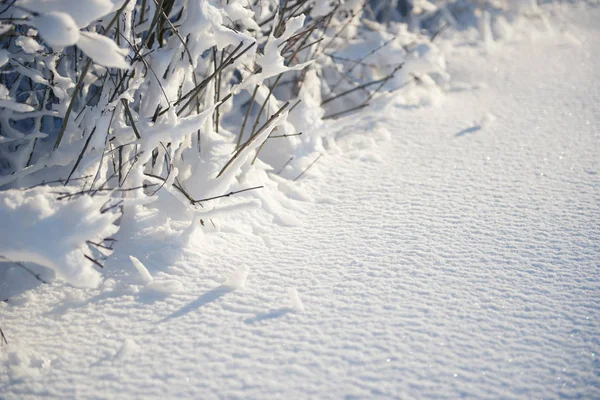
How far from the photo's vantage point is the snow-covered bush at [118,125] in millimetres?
986

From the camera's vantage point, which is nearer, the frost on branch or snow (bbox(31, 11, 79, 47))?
snow (bbox(31, 11, 79, 47))

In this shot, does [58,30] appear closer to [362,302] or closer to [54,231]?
[54,231]

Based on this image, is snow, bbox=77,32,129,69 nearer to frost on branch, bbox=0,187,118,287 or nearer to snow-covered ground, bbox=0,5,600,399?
frost on branch, bbox=0,187,118,287

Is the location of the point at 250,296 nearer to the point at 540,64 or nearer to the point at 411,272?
the point at 411,272

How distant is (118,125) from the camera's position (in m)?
1.30

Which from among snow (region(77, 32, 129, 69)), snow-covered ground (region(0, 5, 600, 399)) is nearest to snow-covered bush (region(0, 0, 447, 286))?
snow (region(77, 32, 129, 69))

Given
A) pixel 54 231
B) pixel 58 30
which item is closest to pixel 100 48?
pixel 58 30

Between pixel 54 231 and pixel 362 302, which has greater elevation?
pixel 54 231

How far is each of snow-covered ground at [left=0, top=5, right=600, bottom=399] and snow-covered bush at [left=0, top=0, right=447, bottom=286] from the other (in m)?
0.16

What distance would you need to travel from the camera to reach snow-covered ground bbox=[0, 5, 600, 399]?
972mm

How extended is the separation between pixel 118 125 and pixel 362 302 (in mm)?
769

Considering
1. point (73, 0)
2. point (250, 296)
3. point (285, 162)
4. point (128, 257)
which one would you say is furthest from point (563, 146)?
point (73, 0)

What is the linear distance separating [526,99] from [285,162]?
133cm

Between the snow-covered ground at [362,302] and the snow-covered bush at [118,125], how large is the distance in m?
0.16
